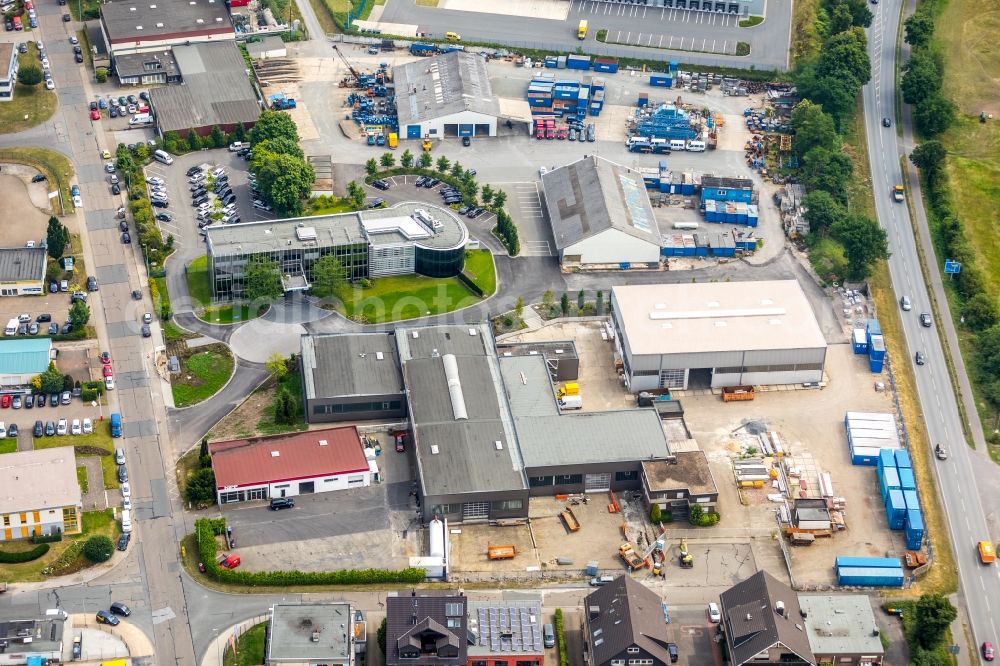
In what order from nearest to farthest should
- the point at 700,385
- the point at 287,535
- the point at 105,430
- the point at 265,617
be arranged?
the point at 265,617, the point at 287,535, the point at 105,430, the point at 700,385

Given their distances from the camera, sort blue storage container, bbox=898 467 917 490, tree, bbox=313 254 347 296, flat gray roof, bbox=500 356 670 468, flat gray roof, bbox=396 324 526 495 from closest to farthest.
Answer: flat gray roof, bbox=396 324 526 495 < blue storage container, bbox=898 467 917 490 < flat gray roof, bbox=500 356 670 468 < tree, bbox=313 254 347 296

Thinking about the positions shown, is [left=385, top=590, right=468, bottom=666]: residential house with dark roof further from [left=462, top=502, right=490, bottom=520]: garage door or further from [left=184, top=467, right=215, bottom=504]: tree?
[left=184, top=467, right=215, bottom=504]: tree

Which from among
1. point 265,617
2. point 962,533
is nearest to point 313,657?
point 265,617

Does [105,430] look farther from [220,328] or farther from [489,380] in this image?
[489,380]

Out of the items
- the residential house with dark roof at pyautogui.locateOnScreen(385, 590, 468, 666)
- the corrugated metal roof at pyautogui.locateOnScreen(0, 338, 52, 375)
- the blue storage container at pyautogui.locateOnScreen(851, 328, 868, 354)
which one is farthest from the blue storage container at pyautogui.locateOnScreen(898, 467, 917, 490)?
the corrugated metal roof at pyautogui.locateOnScreen(0, 338, 52, 375)

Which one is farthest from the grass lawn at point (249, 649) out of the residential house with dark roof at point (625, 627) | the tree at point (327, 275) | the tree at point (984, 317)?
the tree at point (984, 317)

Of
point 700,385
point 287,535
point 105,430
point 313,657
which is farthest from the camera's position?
point 700,385

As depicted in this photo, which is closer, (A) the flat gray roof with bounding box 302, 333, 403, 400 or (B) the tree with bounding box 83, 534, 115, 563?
(B) the tree with bounding box 83, 534, 115, 563
